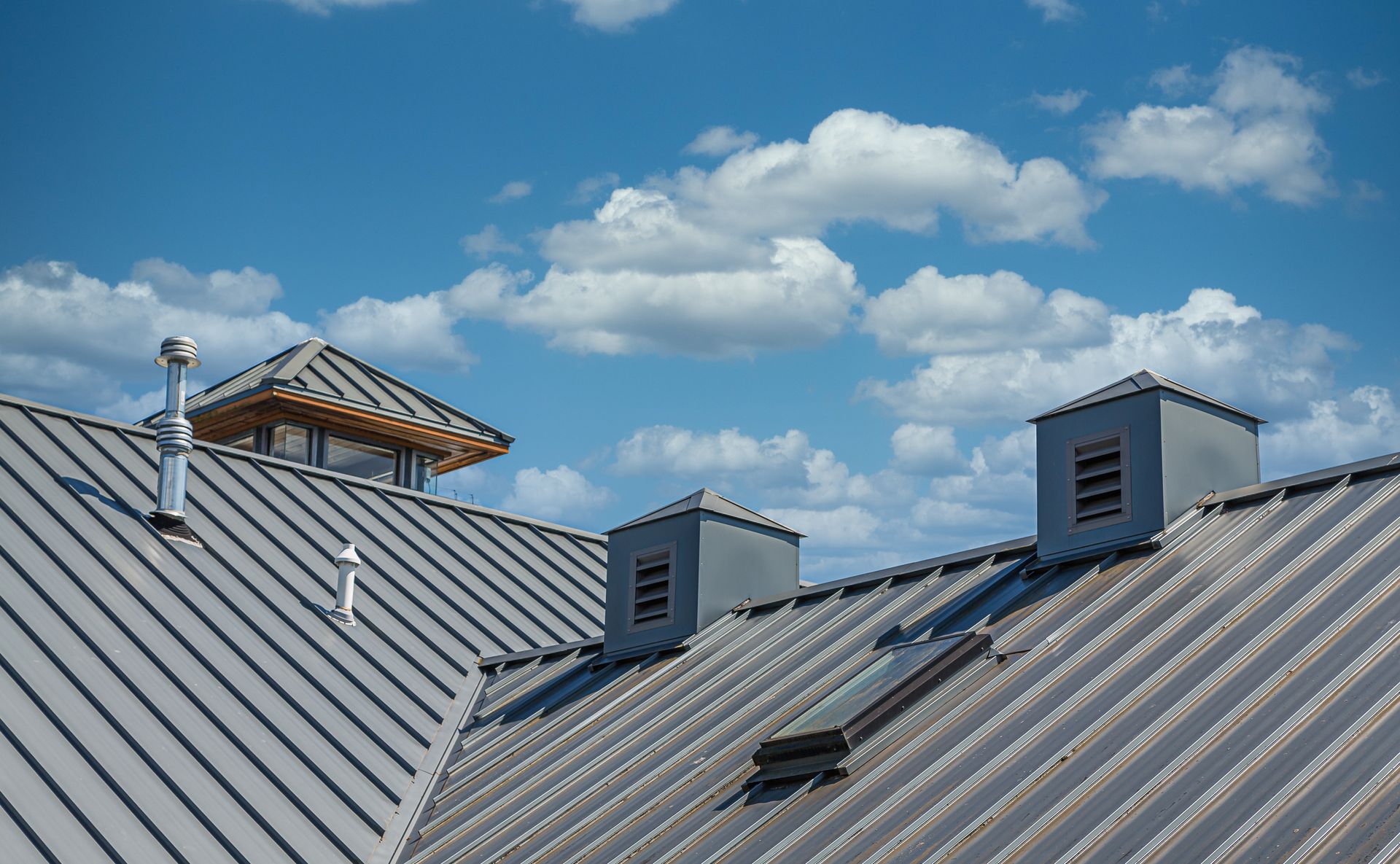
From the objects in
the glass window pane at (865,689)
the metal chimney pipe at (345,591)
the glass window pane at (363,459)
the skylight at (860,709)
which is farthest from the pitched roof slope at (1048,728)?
the glass window pane at (363,459)

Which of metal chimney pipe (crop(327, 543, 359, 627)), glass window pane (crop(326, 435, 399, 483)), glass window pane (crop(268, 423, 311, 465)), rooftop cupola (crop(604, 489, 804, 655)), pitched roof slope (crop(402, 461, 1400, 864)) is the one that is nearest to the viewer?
pitched roof slope (crop(402, 461, 1400, 864))

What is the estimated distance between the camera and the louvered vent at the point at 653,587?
49.8 feet

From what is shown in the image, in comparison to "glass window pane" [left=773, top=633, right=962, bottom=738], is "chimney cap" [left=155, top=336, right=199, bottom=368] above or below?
above

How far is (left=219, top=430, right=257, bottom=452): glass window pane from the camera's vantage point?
75.8 ft

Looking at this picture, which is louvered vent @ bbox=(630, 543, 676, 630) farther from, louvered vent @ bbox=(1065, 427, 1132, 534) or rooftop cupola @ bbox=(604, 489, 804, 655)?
louvered vent @ bbox=(1065, 427, 1132, 534)

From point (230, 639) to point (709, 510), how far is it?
4660mm

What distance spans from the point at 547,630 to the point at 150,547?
14.7 ft

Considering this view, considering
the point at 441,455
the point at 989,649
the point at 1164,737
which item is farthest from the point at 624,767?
the point at 441,455

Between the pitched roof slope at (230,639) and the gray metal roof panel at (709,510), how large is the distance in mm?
2358

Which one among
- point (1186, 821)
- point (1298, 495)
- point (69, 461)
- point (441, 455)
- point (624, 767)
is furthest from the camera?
point (441, 455)

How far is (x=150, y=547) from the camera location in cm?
1495

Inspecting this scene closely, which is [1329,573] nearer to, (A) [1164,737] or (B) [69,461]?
(A) [1164,737]

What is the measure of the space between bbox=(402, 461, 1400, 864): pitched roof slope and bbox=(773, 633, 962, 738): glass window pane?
340 millimetres

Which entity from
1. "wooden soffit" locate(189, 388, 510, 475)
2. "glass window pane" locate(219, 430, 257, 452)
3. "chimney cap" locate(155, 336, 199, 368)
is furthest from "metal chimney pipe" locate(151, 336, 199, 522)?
"glass window pane" locate(219, 430, 257, 452)
